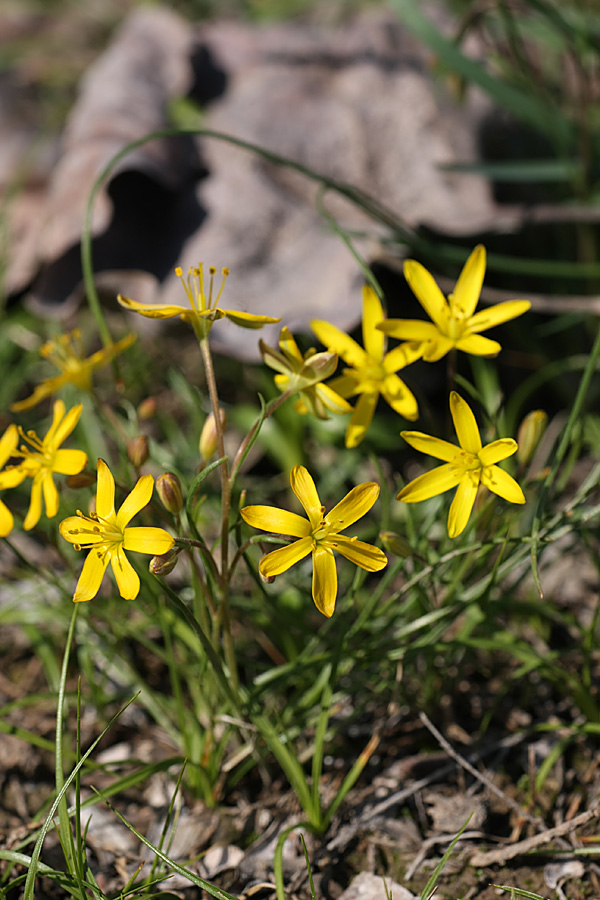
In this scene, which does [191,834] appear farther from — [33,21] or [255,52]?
[33,21]

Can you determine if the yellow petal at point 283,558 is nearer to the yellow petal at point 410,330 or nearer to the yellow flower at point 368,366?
the yellow flower at point 368,366

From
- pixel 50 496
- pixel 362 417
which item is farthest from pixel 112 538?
pixel 362 417

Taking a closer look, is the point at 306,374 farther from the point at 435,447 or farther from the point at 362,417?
the point at 435,447

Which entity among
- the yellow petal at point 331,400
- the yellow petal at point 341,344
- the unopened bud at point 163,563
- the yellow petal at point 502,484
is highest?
the yellow petal at point 341,344

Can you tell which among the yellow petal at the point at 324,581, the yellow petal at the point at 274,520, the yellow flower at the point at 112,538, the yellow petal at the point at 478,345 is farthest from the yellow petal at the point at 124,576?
the yellow petal at the point at 478,345

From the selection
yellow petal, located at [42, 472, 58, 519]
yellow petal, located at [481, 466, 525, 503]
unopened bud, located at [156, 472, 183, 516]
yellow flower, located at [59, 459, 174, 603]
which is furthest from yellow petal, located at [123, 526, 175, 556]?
yellow petal, located at [481, 466, 525, 503]

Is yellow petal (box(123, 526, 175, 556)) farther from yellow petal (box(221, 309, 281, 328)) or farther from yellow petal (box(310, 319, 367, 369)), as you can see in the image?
yellow petal (box(310, 319, 367, 369))
